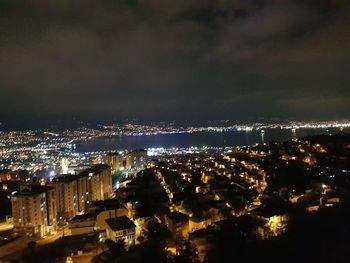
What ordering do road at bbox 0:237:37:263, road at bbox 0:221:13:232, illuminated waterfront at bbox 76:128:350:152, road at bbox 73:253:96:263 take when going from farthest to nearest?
illuminated waterfront at bbox 76:128:350:152, road at bbox 0:221:13:232, road at bbox 0:237:37:263, road at bbox 73:253:96:263

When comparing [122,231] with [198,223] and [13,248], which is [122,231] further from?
[13,248]

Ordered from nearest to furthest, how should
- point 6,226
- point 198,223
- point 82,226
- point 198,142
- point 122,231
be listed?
point 122,231
point 198,223
point 82,226
point 6,226
point 198,142

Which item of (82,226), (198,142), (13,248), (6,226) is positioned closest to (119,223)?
(82,226)

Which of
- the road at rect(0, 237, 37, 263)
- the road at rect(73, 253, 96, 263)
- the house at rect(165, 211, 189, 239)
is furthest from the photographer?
the house at rect(165, 211, 189, 239)

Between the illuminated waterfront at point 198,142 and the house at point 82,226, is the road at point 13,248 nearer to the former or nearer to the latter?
the house at point 82,226

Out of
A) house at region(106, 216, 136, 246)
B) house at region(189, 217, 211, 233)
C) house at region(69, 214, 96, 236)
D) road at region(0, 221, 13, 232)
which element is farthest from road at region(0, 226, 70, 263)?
house at region(189, 217, 211, 233)

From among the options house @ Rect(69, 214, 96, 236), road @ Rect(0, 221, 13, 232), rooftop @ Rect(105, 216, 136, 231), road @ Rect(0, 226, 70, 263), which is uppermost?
rooftop @ Rect(105, 216, 136, 231)

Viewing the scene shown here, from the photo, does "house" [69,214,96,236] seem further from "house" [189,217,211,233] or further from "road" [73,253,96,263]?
"house" [189,217,211,233]

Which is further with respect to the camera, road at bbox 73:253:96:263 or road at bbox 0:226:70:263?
road at bbox 0:226:70:263

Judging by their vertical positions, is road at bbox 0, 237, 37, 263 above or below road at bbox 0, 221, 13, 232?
below

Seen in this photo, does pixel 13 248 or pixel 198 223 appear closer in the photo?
pixel 13 248

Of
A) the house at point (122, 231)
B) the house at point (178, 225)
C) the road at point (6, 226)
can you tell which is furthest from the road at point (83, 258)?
the road at point (6, 226)
